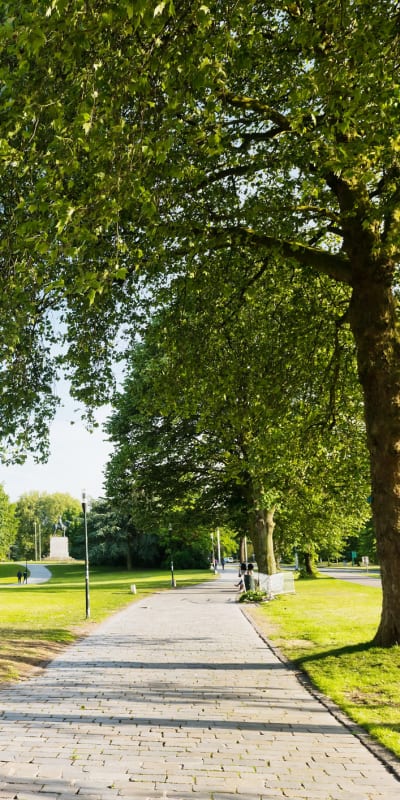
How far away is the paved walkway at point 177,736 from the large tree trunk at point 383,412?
208cm

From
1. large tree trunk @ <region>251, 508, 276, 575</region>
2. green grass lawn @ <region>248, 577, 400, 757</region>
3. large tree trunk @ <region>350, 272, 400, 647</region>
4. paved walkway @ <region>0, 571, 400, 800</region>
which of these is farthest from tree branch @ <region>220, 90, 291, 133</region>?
large tree trunk @ <region>251, 508, 276, 575</region>

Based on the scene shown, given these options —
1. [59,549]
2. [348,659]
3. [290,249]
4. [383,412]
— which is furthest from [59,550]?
[383,412]

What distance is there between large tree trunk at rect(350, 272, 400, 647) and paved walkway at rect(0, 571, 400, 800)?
81.7 inches

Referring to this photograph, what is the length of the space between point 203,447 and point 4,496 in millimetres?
70224

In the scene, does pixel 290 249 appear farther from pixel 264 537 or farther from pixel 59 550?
pixel 59 550

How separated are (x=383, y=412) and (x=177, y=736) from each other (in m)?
5.74

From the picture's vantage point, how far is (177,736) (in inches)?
264

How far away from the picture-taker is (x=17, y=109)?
6102 millimetres

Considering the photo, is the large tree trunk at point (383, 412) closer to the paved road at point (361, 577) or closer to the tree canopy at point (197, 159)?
the tree canopy at point (197, 159)

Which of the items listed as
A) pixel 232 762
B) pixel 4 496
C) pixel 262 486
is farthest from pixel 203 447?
pixel 4 496

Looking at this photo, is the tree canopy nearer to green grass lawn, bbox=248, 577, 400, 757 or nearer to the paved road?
green grass lawn, bbox=248, 577, 400, 757

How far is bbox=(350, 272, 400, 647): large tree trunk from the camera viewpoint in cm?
1039

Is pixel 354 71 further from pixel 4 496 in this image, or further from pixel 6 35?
pixel 4 496

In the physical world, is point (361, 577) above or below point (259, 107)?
below
